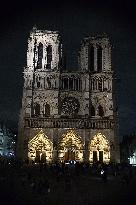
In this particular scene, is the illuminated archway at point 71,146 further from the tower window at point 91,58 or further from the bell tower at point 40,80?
the tower window at point 91,58

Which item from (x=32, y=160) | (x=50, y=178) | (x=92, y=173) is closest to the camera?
(x=50, y=178)

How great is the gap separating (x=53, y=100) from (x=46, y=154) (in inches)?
352

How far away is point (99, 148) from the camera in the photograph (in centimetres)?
5619

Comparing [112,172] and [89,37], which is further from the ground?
[89,37]

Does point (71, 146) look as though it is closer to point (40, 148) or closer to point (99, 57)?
point (40, 148)

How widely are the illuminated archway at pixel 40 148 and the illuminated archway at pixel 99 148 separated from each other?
6585 mm

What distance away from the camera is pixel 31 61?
6044cm

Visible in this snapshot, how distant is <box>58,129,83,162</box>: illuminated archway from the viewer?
184 ft

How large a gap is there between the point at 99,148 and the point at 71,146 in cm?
447

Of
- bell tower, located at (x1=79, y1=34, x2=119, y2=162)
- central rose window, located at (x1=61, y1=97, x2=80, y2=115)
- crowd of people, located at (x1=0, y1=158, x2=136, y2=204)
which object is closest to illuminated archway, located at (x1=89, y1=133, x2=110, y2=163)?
bell tower, located at (x1=79, y1=34, x2=119, y2=162)

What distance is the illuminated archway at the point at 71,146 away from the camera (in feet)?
184

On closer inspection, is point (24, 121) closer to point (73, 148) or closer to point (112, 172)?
point (73, 148)

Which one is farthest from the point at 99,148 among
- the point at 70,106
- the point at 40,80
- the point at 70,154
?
the point at 40,80

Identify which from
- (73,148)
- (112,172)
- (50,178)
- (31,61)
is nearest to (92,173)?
(112,172)
